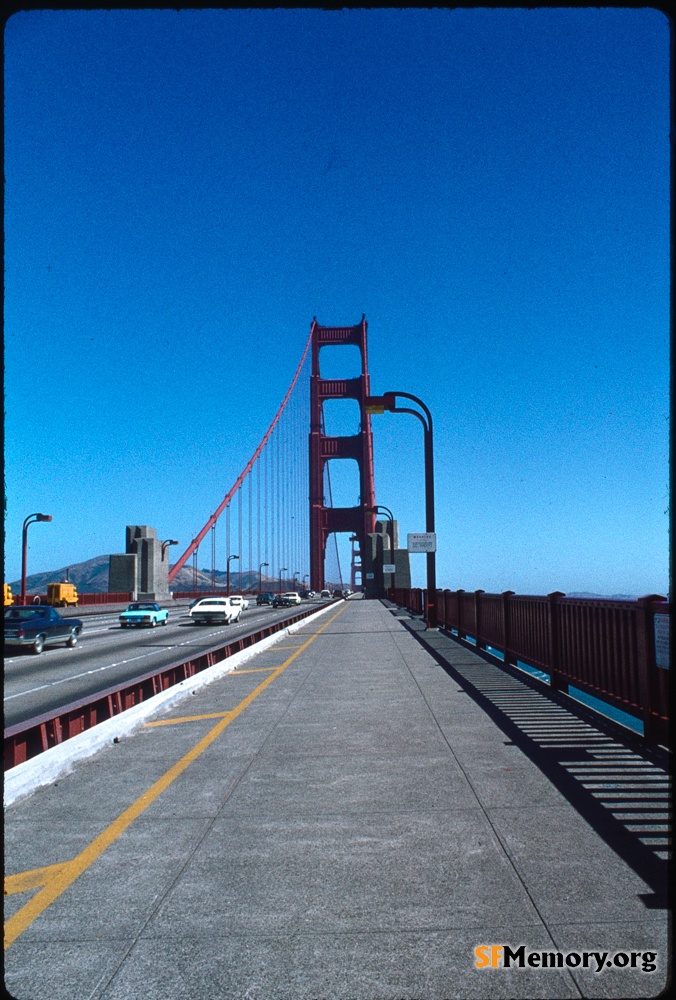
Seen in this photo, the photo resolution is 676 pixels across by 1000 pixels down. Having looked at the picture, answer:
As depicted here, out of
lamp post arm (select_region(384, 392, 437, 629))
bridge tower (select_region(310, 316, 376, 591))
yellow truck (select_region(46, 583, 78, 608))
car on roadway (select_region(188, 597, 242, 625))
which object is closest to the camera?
lamp post arm (select_region(384, 392, 437, 629))

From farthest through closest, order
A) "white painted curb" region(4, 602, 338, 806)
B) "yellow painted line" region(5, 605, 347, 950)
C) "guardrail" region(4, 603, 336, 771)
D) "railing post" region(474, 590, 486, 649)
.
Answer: "railing post" region(474, 590, 486, 649) → "guardrail" region(4, 603, 336, 771) → "white painted curb" region(4, 602, 338, 806) → "yellow painted line" region(5, 605, 347, 950)

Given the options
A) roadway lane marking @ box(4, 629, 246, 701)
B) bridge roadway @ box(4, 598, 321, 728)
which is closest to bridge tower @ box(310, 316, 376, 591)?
bridge roadway @ box(4, 598, 321, 728)

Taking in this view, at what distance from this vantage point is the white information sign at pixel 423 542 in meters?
23.9

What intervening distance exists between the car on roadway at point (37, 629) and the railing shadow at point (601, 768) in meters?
14.6

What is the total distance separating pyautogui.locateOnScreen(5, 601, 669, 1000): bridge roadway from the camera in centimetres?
315

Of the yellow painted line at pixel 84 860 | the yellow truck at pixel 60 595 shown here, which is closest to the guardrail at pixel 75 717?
the yellow painted line at pixel 84 860

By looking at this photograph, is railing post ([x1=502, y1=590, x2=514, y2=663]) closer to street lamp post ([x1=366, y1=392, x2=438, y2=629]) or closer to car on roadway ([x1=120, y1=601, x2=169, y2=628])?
street lamp post ([x1=366, y1=392, x2=438, y2=629])

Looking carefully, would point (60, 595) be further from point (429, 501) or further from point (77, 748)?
point (77, 748)

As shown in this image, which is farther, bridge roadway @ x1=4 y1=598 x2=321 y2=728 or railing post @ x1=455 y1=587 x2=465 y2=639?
railing post @ x1=455 y1=587 x2=465 y2=639

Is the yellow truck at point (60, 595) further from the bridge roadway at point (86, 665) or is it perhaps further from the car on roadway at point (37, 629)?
the car on roadway at point (37, 629)

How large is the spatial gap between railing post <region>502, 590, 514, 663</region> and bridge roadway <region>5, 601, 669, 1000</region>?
4.91 meters

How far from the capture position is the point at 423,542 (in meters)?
24.0

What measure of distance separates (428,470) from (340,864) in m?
21.0

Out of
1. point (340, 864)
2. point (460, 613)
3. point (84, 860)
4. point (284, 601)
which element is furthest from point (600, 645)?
point (284, 601)
